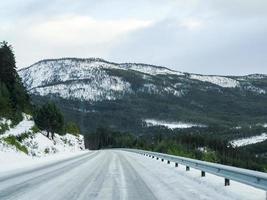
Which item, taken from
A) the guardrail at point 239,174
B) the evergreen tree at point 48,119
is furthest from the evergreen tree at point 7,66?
the guardrail at point 239,174

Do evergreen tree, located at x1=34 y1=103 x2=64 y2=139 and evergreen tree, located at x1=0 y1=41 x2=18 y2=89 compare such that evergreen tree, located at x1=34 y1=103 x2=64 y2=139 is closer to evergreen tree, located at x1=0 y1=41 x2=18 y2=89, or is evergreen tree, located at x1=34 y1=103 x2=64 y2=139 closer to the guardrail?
evergreen tree, located at x1=0 y1=41 x2=18 y2=89

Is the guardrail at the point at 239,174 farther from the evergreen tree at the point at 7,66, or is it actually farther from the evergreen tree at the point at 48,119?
the evergreen tree at the point at 48,119

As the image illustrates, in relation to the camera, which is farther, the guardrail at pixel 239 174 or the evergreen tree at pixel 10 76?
the evergreen tree at pixel 10 76

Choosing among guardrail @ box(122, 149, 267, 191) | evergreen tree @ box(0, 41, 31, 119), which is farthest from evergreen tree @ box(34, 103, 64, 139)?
guardrail @ box(122, 149, 267, 191)

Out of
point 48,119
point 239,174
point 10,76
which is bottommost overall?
point 239,174

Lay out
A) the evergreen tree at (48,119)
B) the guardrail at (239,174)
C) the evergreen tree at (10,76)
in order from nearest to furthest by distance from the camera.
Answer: the guardrail at (239,174), the evergreen tree at (10,76), the evergreen tree at (48,119)

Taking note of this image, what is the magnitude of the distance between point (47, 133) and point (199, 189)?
8365 centimetres

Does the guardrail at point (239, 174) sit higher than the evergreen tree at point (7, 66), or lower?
lower

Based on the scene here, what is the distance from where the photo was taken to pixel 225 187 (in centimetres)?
1761

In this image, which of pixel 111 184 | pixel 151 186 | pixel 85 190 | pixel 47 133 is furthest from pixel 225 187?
pixel 47 133

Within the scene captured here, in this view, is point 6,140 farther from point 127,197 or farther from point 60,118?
point 60,118

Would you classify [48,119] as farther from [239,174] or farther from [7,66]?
[239,174]

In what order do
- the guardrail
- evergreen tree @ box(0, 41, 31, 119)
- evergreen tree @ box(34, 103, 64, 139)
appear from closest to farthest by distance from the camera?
the guardrail, evergreen tree @ box(0, 41, 31, 119), evergreen tree @ box(34, 103, 64, 139)

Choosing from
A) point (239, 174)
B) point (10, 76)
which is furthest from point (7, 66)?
point (239, 174)
